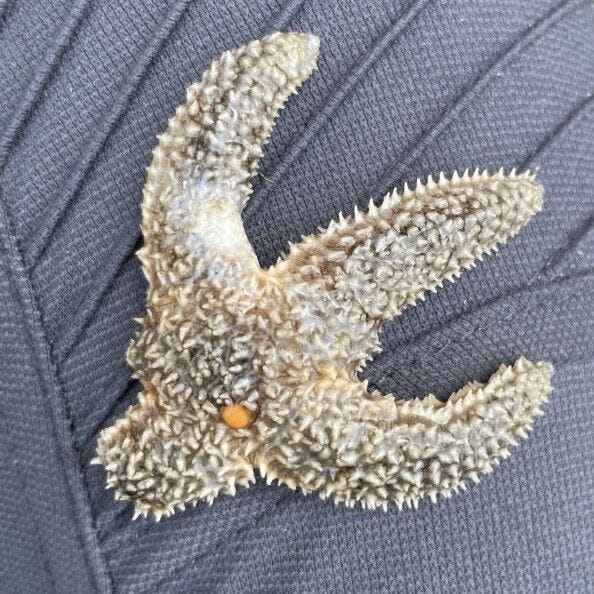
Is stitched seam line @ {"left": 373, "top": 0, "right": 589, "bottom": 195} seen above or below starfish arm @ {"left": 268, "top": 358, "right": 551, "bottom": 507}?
above

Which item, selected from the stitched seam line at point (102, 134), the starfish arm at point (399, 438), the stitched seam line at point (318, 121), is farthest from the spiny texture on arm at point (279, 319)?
the stitched seam line at point (102, 134)

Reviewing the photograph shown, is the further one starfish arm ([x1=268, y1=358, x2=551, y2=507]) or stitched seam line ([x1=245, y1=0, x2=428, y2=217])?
stitched seam line ([x1=245, y1=0, x2=428, y2=217])

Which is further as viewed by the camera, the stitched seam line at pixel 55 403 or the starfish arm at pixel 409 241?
the stitched seam line at pixel 55 403

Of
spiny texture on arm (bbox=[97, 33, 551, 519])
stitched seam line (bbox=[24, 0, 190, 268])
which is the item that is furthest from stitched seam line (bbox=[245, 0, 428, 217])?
stitched seam line (bbox=[24, 0, 190, 268])

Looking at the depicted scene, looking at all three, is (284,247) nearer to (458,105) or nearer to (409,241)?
(409,241)

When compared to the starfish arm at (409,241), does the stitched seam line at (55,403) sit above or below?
below

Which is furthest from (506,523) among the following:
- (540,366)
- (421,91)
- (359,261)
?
(421,91)

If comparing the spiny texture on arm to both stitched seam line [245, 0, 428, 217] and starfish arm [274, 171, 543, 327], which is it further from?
stitched seam line [245, 0, 428, 217]

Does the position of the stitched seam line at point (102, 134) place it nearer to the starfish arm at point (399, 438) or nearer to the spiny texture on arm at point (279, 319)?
the spiny texture on arm at point (279, 319)

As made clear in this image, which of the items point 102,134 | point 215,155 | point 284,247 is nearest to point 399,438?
point 284,247
